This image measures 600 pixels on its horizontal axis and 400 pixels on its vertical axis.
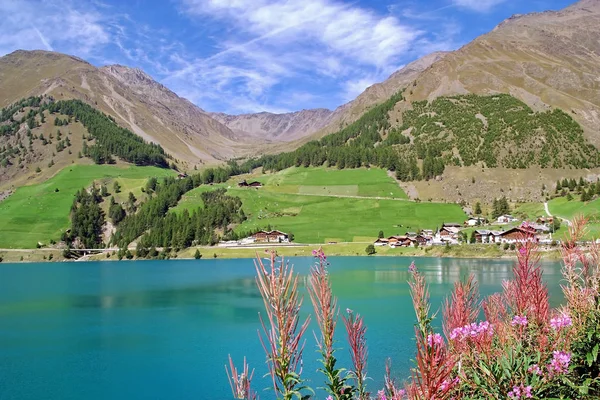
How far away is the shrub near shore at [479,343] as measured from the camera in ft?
16.5

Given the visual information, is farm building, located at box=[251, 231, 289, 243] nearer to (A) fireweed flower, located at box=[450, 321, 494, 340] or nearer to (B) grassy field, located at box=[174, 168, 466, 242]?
(B) grassy field, located at box=[174, 168, 466, 242]

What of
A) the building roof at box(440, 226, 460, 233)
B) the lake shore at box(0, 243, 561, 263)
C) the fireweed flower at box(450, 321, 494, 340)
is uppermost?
the fireweed flower at box(450, 321, 494, 340)

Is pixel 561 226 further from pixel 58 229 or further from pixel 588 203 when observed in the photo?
pixel 58 229

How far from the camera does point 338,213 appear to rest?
17138 cm

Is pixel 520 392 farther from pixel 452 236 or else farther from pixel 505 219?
pixel 505 219

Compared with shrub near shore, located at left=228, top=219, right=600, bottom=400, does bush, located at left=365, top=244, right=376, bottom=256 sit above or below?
below

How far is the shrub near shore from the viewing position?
5.02 m

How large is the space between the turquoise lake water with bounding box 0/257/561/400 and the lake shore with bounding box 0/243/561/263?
27093mm

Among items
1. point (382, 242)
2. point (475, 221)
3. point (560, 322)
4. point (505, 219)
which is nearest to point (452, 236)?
point (382, 242)

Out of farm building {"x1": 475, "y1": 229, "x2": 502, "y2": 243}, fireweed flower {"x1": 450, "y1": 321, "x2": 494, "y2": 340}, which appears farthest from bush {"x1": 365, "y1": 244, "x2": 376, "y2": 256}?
fireweed flower {"x1": 450, "y1": 321, "x2": 494, "y2": 340}

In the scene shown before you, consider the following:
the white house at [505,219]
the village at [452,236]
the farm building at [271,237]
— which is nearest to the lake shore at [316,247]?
the village at [452,236]

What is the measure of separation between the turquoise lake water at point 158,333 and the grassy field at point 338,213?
2440 inches

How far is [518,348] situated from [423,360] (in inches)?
92.0

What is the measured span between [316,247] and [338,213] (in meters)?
36.8
